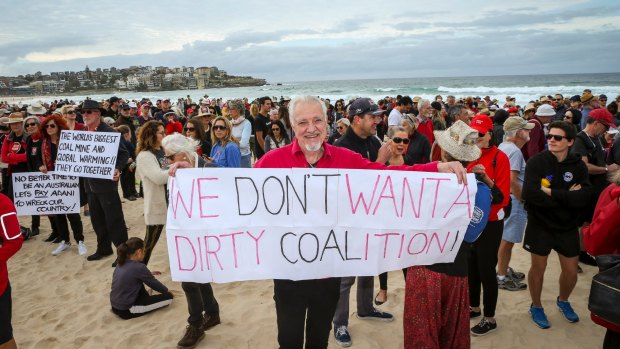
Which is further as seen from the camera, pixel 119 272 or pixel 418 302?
pixel 119 272

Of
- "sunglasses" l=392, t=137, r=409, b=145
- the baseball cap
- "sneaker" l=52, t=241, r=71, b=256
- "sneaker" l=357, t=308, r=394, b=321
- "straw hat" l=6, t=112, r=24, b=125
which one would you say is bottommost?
"sneaker" l=52, t=241, r=71, b=256

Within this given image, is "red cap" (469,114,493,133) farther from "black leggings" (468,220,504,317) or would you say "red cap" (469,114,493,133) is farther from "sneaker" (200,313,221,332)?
"sneaker" (200,313,221,332)

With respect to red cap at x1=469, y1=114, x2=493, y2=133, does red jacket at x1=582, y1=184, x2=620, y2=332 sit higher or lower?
lower

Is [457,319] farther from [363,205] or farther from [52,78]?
[52,78]

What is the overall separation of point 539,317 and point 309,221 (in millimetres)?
3138

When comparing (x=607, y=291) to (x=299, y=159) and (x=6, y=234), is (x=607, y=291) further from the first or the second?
(x=6, y=234)

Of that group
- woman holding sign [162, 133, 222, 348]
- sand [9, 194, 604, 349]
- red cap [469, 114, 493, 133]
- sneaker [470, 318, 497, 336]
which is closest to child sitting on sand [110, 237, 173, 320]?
sand [9, 194, 604, 349]

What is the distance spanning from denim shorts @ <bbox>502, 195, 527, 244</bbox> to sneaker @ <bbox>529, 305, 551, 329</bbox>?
92cm

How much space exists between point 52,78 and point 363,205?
182822mm

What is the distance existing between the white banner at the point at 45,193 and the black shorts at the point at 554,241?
6.93 metres

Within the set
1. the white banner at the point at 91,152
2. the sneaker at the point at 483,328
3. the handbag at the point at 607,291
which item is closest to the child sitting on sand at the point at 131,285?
the white banner at the point at 91,152

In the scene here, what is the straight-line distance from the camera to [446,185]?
8.65ft

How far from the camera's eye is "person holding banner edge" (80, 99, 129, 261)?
567cm

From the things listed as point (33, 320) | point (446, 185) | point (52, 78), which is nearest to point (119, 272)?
point (33, 320)
